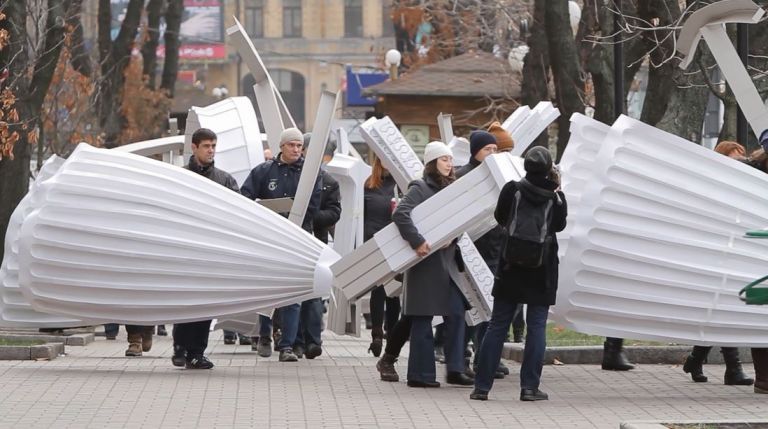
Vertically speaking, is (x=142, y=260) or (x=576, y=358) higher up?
(x=142, y=260)

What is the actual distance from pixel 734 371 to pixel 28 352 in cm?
613

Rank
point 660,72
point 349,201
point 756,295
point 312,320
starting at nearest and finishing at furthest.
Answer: point 756,295
point 312,320
point 349,201
point 660,72

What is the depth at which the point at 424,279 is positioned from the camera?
1370 centimetres

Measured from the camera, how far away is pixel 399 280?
15.2 meters

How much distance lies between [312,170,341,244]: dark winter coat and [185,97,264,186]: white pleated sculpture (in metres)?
1.67

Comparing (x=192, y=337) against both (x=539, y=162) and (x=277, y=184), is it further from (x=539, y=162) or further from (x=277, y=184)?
(x=539, y=162)

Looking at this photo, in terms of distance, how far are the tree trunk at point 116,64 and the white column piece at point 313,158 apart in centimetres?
1978

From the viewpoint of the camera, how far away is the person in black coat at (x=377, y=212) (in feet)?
57.2

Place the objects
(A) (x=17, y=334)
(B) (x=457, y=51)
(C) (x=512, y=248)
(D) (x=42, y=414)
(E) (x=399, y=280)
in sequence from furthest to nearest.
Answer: (B) (x=457, y=51) < (A) (x=17, y=334) < (E) (x=399, y=280) < (C) (x=512, y=248) < (D) (x=42, y=414)

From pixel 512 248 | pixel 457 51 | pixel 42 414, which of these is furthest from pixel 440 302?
pixel 457 51

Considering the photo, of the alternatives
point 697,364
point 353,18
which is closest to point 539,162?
point 697,364

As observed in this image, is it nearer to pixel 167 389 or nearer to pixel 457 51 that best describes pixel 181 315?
pixel 167 389

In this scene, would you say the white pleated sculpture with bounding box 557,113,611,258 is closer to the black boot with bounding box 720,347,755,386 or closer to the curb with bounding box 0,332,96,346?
the black boot with bounding box 720,347,755,386

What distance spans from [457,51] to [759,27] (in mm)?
24701
